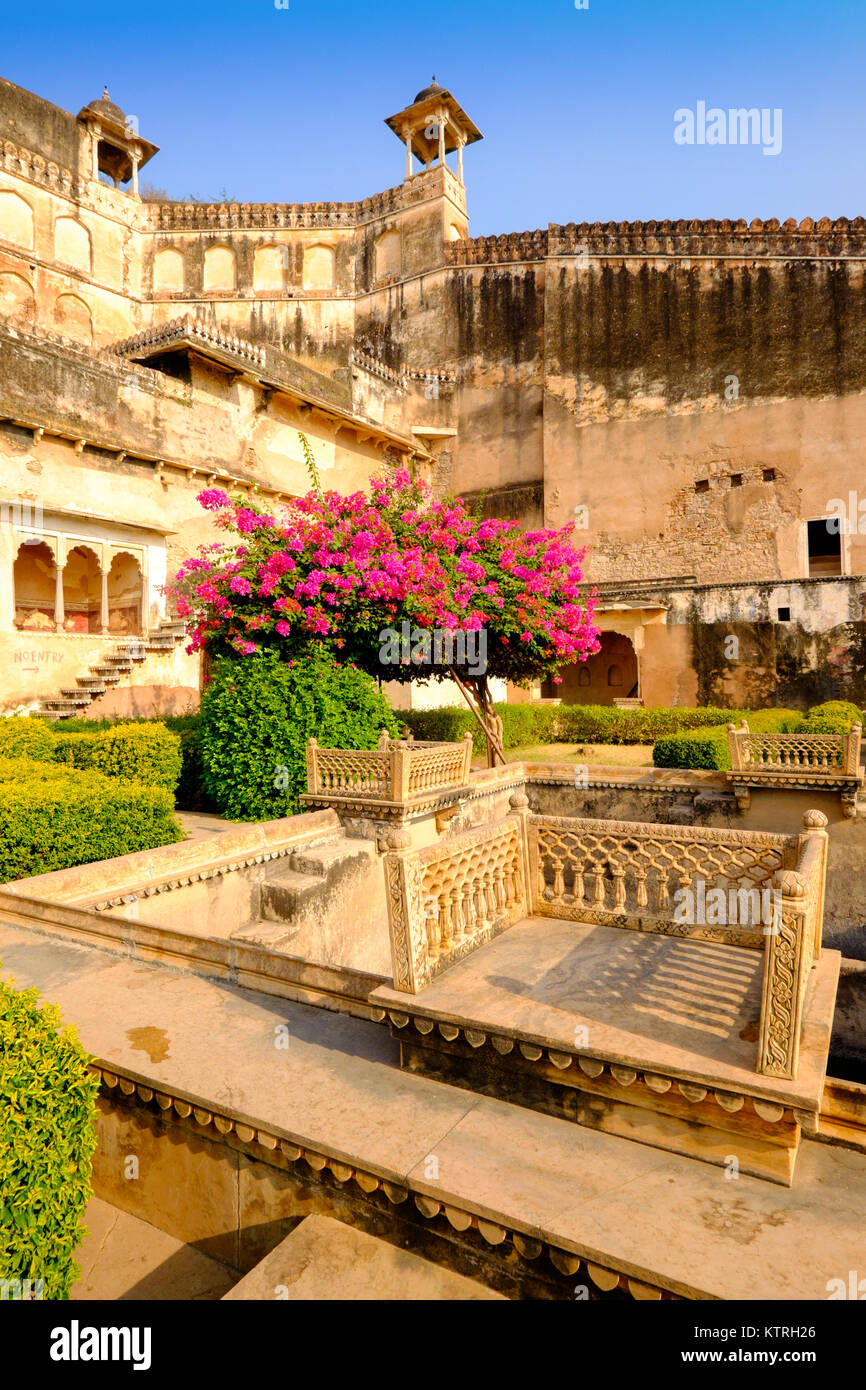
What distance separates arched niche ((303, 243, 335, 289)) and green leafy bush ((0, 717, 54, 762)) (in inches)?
959

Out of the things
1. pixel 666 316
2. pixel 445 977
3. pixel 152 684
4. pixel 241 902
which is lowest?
pixel 241 902

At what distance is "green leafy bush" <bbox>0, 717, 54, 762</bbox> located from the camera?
29.1 ft

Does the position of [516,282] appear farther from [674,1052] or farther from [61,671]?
[674,1052]

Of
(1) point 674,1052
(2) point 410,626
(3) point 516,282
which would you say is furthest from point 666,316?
(1) point 674,1052

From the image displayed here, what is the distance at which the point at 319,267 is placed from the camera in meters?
28.1

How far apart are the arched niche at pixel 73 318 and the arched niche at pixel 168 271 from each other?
3558 mm

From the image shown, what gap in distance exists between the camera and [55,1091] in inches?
91.1

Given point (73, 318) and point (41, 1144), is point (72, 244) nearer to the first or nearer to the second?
point (73, 318)

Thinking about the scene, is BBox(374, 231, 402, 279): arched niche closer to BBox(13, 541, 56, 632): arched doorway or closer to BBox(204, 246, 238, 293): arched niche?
BBox(204, 246, 238, 293): arched niche

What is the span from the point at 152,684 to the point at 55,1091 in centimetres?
1357

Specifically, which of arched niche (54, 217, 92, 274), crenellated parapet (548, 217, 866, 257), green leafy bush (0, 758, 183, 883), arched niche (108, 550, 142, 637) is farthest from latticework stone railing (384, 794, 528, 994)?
arched niche (54, 217, 92, 274)

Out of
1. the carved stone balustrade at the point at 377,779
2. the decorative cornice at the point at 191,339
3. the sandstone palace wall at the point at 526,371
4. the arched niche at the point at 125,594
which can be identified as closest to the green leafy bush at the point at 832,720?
the sandstone palace wall at the point at 526,371

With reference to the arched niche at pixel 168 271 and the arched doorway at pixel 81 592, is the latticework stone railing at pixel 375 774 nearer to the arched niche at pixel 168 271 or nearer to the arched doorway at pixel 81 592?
the arched doorway at pixel 81 592

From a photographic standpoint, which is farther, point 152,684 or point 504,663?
point 152,684
